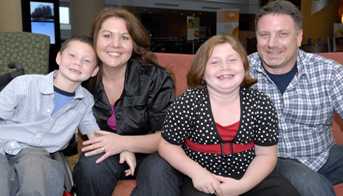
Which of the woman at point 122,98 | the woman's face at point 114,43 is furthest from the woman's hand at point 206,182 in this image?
the woman's face at point 114,43

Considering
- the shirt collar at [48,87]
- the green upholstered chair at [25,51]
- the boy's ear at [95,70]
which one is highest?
the green upholstered chair at [25,51]

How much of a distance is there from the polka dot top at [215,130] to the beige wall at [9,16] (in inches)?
143

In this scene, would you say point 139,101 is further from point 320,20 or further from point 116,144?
→ point 320,20

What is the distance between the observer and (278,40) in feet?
6.39

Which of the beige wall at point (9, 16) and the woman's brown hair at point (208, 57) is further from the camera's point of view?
the beige wall at point (9, 16)

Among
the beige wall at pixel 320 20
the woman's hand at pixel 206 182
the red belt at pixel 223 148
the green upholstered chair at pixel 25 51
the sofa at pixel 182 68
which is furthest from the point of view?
the beige wall at pixel 320 20

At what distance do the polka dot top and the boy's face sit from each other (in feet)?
1.48

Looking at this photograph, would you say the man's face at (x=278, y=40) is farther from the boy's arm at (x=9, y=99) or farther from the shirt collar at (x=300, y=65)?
the boy's arm at (x=9, y=99)

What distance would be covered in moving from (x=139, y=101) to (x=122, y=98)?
8cm

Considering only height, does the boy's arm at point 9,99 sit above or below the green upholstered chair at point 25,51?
below

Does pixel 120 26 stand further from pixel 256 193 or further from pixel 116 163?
pixel 256 193

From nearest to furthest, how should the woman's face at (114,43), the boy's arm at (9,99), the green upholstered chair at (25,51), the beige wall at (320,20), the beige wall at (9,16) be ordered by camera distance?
the boy's arm at (9,99)
the woman's face at (114,43)
the green upholstered chair at (25,51)
the beige wall at (9,16)
the beige wall at (320,20)

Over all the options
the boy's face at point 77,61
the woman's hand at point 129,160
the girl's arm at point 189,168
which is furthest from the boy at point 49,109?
the girl's arm at point 189,168

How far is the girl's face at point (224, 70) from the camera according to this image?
5.70ft
